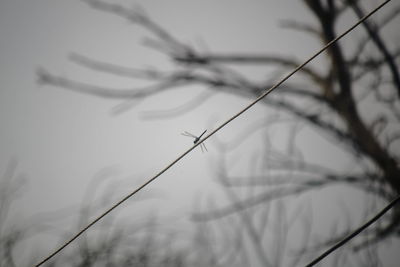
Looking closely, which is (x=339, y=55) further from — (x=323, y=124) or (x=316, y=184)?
(x=316, y=184)

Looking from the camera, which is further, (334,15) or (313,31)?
(313,31)

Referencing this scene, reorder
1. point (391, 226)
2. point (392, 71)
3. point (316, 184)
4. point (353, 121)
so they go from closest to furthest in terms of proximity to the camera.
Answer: point (392, 71) < point (353, 121) < point (391, 226) < point (316, 184)

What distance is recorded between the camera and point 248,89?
188 cm

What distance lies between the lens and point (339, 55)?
1661 millimetres

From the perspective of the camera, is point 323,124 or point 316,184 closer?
point 323,124

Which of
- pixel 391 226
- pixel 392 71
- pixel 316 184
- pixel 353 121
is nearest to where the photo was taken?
pixel 392 71

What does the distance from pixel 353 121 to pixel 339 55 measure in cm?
42

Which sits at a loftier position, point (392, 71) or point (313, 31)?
point (313, 31)

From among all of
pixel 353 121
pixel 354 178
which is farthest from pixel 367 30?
pixel 354 178

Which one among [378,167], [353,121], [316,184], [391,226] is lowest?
[391,226]

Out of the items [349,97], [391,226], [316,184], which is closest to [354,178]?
[316,184]

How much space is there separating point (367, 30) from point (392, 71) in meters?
0.28

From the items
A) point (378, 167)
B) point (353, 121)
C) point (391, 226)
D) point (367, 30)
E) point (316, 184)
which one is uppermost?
point (367, 30)

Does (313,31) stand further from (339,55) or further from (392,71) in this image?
(392,71)
